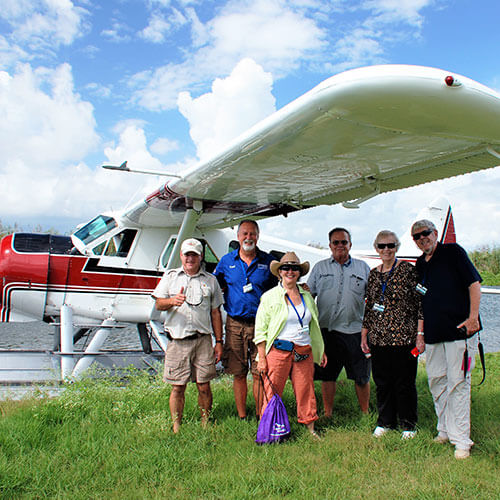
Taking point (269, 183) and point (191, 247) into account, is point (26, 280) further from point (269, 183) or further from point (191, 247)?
point (269, 183)

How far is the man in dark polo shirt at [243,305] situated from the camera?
3691mm

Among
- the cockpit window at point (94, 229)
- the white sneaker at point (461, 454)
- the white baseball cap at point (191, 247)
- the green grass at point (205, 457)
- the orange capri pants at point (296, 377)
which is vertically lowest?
the green grass at point (205, 457)

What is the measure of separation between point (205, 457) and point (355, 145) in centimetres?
243

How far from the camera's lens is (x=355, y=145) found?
3.03 metres

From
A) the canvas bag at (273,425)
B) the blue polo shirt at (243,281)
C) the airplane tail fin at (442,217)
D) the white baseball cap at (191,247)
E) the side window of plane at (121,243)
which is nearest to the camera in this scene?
the canvas bag at (273,425)

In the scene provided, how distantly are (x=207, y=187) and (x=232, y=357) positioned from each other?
1.81 m

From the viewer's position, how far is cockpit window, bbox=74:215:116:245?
6098 mm

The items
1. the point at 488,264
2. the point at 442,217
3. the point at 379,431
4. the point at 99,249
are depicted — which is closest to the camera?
the point at 379,431

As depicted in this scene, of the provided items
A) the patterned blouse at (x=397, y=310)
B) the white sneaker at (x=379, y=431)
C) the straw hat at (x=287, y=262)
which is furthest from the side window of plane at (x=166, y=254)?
the white sneaker at (x=379, y=431)

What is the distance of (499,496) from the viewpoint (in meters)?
2.49

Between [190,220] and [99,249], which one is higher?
[190,220]

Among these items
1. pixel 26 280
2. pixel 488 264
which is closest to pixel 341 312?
pixel 26 280

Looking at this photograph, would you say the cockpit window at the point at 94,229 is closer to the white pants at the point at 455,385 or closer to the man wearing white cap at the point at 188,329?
the man wearing white cap at the point at 188,329

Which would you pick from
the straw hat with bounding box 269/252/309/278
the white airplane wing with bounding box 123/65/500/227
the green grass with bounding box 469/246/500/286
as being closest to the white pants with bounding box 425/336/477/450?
the straw hat with bounding box 269/252/309/278
